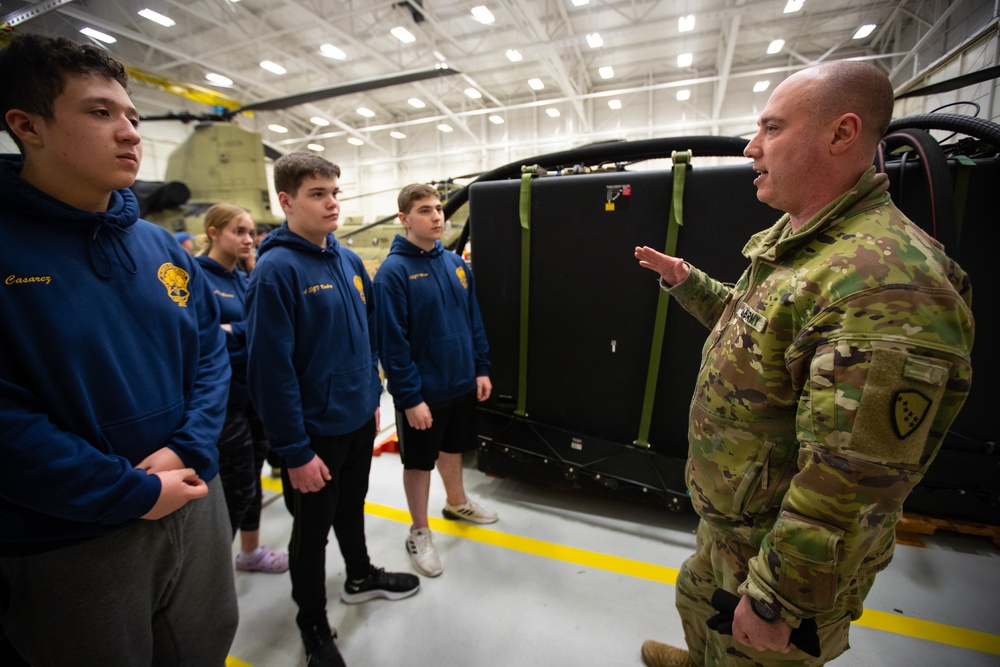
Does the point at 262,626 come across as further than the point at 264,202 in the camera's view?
No

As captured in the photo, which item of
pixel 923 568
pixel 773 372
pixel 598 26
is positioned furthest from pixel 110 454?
pixel 598 26

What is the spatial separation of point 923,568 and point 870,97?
2.47m

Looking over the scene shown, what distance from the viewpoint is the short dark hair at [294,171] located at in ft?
4.80

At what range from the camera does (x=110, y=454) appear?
2.94 ft

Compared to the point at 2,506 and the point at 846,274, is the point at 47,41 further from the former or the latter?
the point at 846,274

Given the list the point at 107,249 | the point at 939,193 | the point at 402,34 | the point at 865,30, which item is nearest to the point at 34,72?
the point at 107,249

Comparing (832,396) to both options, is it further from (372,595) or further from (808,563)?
(372,595)

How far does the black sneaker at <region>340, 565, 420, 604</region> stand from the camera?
73.4 inches

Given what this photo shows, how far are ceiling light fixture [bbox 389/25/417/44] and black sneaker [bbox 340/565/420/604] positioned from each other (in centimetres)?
1012

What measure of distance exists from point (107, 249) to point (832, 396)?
163 cm

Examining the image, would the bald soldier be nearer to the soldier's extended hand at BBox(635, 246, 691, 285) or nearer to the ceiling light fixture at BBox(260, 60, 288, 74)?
the soldier's extended hand at BBox(635, 246, 691, 285)

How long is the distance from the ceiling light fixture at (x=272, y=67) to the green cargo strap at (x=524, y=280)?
1082 centimetres

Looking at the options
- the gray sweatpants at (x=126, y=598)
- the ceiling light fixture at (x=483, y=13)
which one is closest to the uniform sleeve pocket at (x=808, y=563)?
the gray sweatpants at (x=126, y=598)

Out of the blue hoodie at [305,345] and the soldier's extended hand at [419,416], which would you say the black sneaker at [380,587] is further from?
the blue hoodie at [305,345]
